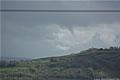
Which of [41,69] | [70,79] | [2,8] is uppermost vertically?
[2,8]

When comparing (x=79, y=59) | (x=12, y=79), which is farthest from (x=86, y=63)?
(x=12, y=79)

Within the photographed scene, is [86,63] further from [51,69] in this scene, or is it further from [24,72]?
[24,72]

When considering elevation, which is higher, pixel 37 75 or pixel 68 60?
pixel 68 60

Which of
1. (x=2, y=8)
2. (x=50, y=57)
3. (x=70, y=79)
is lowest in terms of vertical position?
(x=70, y=79)

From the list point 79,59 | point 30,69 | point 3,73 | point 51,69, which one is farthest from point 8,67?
point 79,59

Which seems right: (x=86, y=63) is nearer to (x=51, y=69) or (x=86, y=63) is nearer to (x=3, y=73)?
(x=51, y=69)

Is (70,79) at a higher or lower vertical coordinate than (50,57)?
lower
